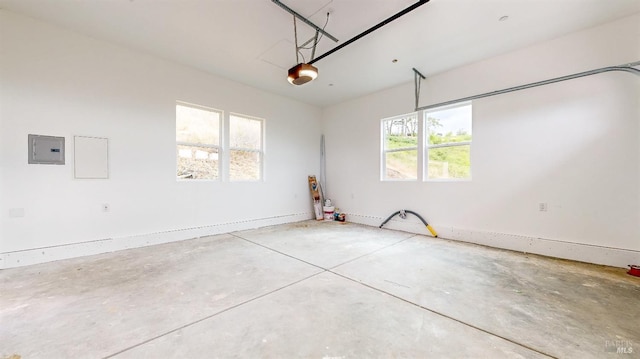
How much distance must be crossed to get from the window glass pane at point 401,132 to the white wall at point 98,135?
3536 mm

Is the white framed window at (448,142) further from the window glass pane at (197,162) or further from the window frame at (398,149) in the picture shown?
the window glass pane at (197,162)

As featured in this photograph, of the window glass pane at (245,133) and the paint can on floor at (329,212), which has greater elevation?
the window glass pane at (245,133)

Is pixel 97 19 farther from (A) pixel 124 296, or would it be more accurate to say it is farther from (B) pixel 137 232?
(A) pixel 124 296

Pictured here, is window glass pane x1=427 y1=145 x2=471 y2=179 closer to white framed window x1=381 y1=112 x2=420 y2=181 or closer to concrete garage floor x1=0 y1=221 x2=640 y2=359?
white framed window x1=381 y1=112 x2=420 y2=181

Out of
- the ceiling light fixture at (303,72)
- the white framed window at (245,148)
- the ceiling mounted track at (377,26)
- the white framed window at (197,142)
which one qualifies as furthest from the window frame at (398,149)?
the white framed window at (197,142)

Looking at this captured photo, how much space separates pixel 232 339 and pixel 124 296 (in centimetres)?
147

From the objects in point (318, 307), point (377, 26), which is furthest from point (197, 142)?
point (318, 307)

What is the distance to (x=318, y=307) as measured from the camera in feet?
7.03

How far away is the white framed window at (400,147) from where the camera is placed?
529 centimetres

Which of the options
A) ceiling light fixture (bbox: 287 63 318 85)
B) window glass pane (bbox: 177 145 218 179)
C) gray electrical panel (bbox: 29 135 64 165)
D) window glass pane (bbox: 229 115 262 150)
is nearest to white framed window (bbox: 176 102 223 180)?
window glass pane (bbox: 177 145 218 179)

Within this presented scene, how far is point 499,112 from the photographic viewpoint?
411cm

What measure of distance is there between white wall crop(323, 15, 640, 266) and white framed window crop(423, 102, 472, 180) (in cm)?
19

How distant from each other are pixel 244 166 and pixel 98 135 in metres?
2.58

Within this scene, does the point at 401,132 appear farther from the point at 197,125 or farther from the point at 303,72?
the point at 197,125
